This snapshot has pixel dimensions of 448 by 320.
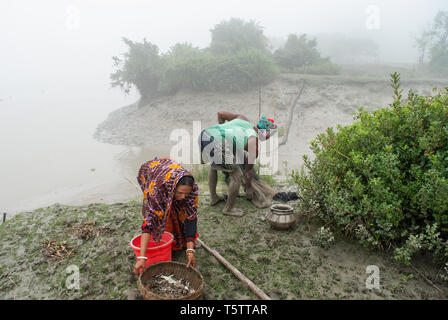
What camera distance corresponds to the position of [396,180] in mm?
3068

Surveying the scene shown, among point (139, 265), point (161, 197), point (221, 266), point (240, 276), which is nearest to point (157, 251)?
point (139, 265)

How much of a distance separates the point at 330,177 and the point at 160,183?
1.97 m

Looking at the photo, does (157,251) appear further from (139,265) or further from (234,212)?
(234,212)

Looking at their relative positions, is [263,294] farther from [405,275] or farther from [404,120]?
[404,120]

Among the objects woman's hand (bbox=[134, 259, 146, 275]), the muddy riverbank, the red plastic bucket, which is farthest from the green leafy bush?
woman's hand (bbox=[134, 259, 146, 275])

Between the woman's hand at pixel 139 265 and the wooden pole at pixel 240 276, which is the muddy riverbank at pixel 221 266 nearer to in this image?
the wooden pole at pixel 240 276

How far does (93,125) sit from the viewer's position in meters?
20.4

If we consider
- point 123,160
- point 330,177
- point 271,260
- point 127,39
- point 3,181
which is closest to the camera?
point 271,260

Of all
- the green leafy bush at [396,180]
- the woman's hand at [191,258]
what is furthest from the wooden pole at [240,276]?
the green leafy bush at [396,180]

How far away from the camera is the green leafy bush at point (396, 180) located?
2.84 meters

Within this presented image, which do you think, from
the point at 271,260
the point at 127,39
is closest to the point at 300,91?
the point at 127,39

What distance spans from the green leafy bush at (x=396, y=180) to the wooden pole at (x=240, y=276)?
1246 millimetres
